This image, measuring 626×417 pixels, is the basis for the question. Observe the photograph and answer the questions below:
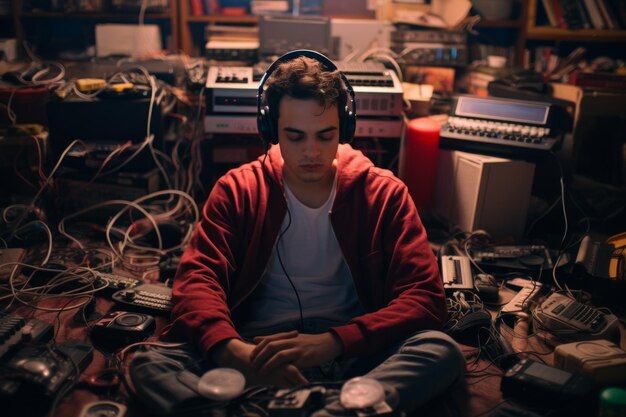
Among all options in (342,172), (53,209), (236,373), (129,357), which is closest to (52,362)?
(129,357)

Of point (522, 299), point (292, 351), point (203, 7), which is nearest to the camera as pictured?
point (292, 351)

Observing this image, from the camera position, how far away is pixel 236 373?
1.32 meters

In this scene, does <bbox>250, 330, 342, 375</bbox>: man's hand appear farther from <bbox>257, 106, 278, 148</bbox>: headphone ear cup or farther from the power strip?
the power strip

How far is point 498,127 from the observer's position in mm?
2443

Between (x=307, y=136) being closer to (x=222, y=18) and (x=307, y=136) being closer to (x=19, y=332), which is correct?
(x=19, y=332)

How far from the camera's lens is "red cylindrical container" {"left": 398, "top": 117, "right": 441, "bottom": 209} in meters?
2.45

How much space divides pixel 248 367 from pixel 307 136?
559 mm

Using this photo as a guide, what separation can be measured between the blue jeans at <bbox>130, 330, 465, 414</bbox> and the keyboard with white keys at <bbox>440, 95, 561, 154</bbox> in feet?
3.73

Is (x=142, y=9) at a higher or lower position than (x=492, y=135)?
higher

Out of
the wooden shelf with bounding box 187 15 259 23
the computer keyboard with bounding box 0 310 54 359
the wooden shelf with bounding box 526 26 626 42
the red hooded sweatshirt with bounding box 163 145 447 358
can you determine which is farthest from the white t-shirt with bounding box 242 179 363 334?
the wooden shelf with bounding box 526 26 626 42

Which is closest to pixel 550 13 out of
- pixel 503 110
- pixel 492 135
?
pixel 503 110

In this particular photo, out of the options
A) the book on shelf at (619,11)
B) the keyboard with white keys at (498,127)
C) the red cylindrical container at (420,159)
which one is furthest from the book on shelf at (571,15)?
the red cylindrical container at (420,159)

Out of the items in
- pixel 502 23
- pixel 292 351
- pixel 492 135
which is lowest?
pixel 292 351

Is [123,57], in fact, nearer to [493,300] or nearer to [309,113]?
[309,113]
